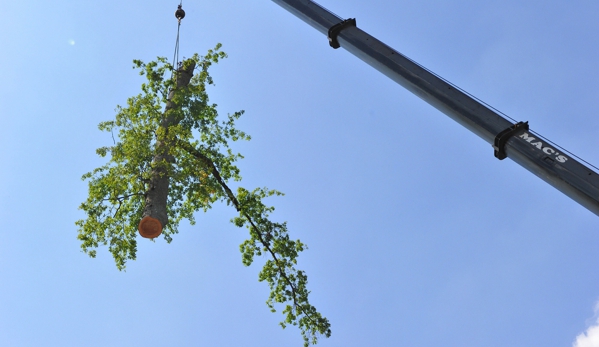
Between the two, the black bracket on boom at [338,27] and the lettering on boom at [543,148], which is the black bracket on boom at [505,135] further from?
the black bracket on boom at [338,27]

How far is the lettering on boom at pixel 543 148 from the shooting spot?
779 cm

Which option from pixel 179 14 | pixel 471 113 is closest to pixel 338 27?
pixel 471 113

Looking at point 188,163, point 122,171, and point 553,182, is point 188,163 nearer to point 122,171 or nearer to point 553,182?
point 122,171

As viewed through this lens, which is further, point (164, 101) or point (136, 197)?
point (164, 101)

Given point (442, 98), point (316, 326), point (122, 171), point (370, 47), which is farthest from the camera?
point (316, 326)

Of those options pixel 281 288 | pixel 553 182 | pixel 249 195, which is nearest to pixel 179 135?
pixel 249 195

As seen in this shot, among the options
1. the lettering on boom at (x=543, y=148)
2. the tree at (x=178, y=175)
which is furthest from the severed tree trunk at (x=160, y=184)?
the lettering on boom at (x=543, y=148)

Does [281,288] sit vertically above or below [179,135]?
below

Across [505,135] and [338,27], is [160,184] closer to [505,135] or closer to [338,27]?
[338,27]

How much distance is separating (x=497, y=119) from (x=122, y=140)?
34.6 ft

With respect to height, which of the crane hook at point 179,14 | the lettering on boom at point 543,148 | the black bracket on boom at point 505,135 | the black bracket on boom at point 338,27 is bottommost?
the lettering on boom at point 543,148

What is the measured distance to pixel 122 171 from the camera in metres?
14.4

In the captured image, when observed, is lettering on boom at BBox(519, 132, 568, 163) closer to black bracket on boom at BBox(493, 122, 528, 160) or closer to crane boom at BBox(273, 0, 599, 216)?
crane boom at BBox(273, 0, 599, 216)

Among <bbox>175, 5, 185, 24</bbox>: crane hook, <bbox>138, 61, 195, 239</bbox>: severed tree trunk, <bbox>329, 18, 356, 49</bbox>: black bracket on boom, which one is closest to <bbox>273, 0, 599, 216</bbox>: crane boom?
<bbox>329, 18, 356, 49</bbox>: black bracket on boom
